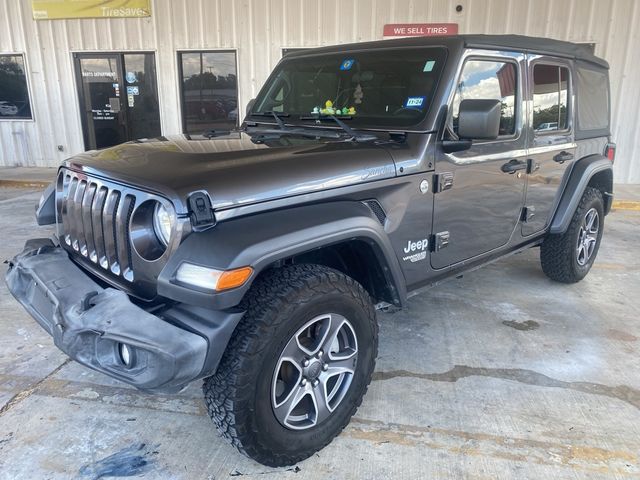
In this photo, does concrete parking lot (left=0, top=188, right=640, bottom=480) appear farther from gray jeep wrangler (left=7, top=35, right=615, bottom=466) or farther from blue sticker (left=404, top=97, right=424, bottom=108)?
blue sticker (left=404, top=97, right=424, bottom=108)

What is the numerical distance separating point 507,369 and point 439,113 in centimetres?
163

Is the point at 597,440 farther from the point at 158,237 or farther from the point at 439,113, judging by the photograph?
the point at 158,237

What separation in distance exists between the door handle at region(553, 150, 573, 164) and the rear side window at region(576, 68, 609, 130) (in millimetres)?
325

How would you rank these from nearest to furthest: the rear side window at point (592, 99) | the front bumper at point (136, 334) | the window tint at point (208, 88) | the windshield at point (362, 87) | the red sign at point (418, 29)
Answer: the front bumper at point (136, 334) → the windshield at point (362, 87) → the rear side window at point (592, 99) → the red sign at point (418, 29) → the window tint at point (208, 88)

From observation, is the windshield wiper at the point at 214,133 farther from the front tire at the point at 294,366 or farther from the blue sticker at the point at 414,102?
the front tire at the point at 294,366

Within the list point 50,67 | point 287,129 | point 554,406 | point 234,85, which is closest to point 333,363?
point 554,406

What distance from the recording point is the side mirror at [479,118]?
2.60 meters

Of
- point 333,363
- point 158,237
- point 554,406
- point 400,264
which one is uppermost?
point 158,237

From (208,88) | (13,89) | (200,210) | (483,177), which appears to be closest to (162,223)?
(200,210)

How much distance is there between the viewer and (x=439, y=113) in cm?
279

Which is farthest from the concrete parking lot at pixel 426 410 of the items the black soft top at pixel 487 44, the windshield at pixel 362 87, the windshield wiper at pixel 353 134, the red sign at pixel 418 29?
the red sign at pixel 418 29

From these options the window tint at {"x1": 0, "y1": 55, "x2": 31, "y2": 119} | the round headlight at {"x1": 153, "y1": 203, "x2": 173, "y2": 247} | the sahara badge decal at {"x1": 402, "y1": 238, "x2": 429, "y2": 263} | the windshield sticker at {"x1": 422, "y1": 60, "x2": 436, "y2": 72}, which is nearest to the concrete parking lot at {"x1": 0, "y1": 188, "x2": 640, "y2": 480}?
the sahara badge decal at {"x1": 402, "y1": 238, "x2": 429, "y2": 263}

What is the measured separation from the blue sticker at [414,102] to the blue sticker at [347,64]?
57 centimetres

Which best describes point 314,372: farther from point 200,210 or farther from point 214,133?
point 214,133
